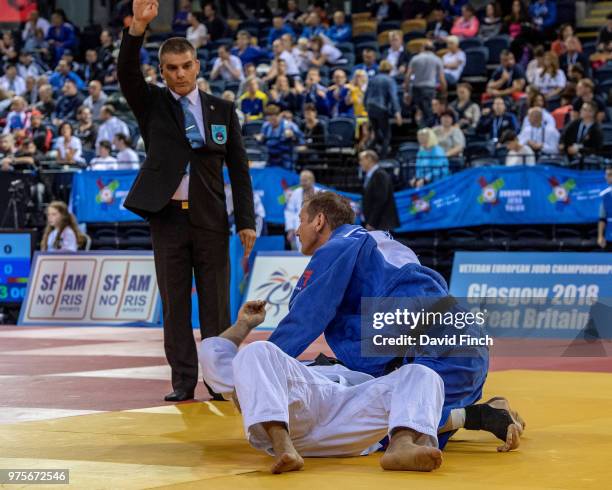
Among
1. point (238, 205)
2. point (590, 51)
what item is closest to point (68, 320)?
point (238, 205)

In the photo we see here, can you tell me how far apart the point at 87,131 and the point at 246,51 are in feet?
13.9

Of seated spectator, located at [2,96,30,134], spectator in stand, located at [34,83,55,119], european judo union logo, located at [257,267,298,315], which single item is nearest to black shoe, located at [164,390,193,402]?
european judo union logo, located at [257,267,298,315]

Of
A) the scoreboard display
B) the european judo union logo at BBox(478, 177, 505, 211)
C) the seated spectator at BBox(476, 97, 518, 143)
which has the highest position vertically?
the seated spectator at BBox(476, 97, 518, 143)

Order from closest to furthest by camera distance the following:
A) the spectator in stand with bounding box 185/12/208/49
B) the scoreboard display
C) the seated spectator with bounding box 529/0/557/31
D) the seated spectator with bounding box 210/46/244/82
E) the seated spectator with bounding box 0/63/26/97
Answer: the scoreboard display < the seated spectator with bounding box 529/0/557/31 < the seated spectator with bounding box 210/46/244/82 < the seated spectator with bounding box 0/63/26/97 < the spectator in stand with bounding box 185/12/208/49

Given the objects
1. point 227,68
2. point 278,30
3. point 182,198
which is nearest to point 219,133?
point 182,198

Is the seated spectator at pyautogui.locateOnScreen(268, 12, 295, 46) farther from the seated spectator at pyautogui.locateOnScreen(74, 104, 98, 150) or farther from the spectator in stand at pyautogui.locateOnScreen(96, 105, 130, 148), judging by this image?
the spectator in stand at pyautogui.locateOnScreen(96, 105, 130, 148)

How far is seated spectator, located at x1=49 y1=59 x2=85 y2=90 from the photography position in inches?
989

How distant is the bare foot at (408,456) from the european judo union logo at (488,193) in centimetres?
1164

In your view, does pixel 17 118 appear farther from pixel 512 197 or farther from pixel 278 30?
pixel 512 197

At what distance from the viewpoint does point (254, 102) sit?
21406 millimetres

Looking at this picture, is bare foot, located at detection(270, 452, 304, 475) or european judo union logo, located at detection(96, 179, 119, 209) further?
european judo union logo, located at detection(96, 179, 119, 209)


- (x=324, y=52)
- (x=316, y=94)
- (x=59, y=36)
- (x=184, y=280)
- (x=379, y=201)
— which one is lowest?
(x=379, y=201)

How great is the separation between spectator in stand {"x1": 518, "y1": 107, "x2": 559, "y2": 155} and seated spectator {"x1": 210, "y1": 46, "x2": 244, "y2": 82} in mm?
7237

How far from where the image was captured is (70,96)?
933 inches
